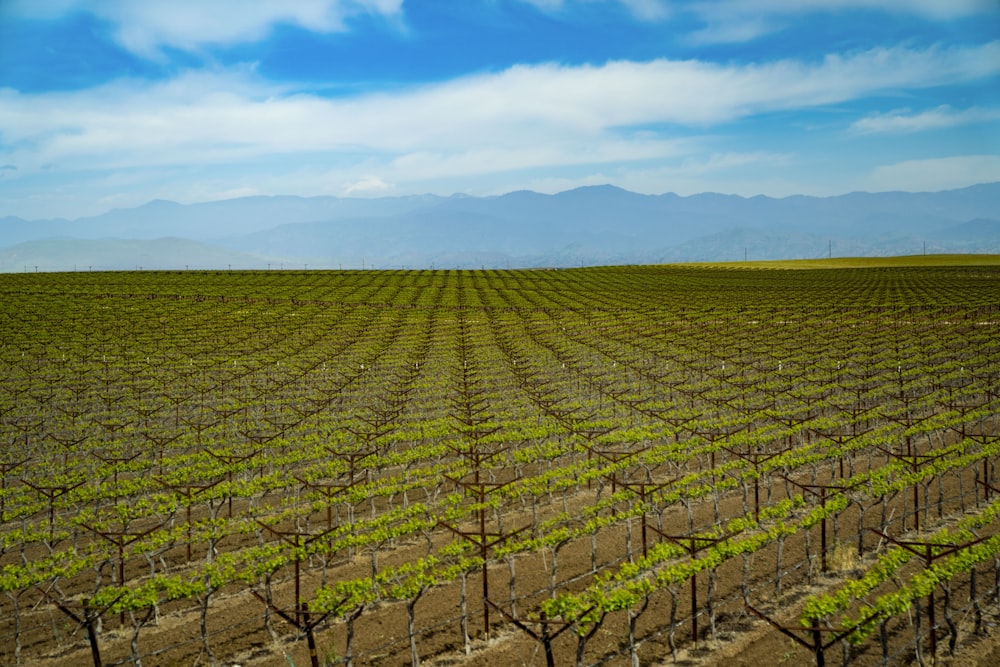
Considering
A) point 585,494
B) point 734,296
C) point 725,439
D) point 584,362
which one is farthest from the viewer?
point 734,296

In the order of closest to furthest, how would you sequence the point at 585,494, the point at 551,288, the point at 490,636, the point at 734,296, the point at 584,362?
the point at 490,636, the point at 585,494, the point at 584,362, the point at 734,296, the point at 551,288

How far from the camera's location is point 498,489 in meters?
17.0

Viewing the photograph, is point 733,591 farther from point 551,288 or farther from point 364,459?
point 551,288

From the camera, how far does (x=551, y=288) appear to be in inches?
4360

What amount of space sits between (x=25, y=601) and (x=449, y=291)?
88888mm

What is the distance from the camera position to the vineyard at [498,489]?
40.8 feet

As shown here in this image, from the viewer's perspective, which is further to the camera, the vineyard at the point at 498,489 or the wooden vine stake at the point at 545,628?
the vineyard at the point at 498,489

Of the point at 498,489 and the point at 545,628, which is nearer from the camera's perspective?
the point at 545,628

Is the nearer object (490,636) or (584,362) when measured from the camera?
(490,636)

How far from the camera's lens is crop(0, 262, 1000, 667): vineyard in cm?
1244

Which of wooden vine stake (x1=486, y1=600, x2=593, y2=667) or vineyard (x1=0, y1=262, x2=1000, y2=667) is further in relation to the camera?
vineyard (x1=0, y1=262, x2=1000, y2=667)

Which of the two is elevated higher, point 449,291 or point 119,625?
point 449,291

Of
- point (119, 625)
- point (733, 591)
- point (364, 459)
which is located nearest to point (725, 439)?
point (733, 591)

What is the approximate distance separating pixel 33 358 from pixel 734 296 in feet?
269
